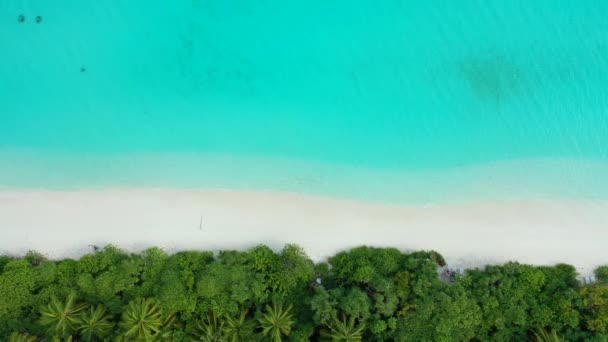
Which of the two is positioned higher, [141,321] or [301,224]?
[301,224]

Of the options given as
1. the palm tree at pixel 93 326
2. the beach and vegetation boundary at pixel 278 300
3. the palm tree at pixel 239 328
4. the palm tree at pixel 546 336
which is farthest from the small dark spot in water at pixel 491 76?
the palm tree at pixel 93 326

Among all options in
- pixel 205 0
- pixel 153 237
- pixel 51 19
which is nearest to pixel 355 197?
pixel 153 237

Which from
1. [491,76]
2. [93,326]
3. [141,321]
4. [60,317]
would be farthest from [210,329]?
[491,76]

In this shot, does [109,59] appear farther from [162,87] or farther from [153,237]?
[153,237]

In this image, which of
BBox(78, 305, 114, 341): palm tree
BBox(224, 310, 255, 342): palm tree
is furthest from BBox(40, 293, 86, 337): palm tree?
BBox(224, 310, 255, 342): palm tree

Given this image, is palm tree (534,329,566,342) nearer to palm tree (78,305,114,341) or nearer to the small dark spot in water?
the small dark spot in water

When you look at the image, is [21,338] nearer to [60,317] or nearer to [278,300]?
[60,317]

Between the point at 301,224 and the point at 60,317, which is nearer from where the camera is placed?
the point at 60,317
